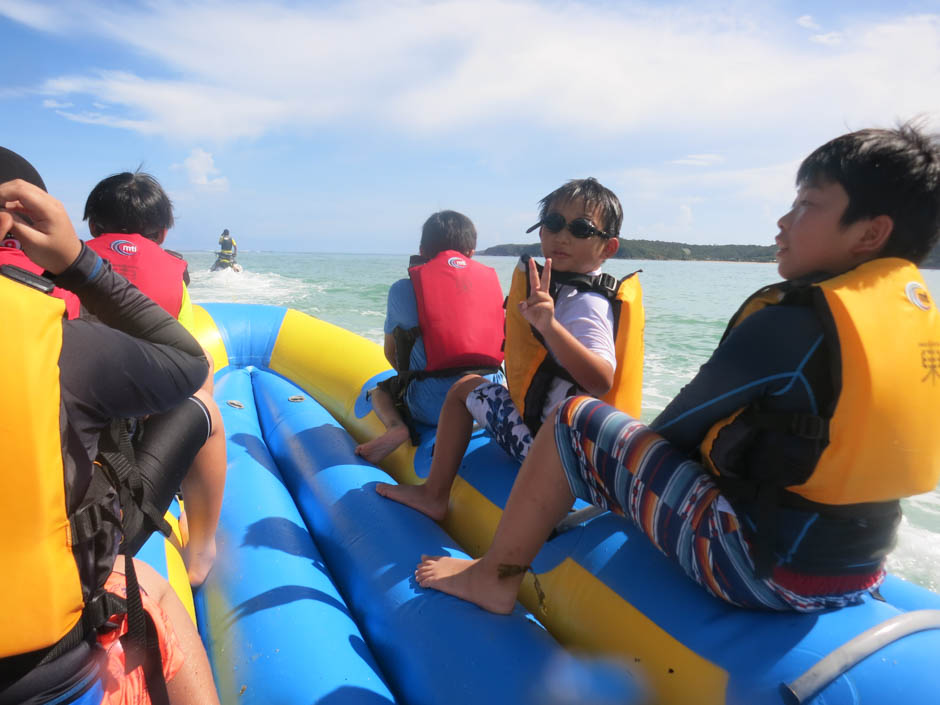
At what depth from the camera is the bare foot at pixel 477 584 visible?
4.32ft

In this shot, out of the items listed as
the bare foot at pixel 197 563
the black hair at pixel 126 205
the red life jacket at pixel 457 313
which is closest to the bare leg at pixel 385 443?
the red life jacket at pixel 457 313

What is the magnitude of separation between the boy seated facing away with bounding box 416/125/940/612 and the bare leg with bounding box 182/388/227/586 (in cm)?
95

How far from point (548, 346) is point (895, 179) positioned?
0.78m

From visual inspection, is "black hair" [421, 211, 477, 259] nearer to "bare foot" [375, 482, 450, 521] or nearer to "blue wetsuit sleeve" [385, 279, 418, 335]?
"blue wetsuit sleeve" [385, 279, 418, 335]

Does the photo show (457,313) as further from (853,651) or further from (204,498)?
(853,651)

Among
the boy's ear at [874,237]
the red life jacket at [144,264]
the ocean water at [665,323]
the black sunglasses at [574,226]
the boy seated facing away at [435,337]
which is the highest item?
the black sunglasses at [574,226]

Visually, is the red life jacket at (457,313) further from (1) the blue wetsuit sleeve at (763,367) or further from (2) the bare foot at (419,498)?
(1) the blue wetsuit sleeve at (763,367)

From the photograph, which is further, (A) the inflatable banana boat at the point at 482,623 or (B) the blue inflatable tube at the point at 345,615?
(B) the blue inflatable tube at the point at 345,615

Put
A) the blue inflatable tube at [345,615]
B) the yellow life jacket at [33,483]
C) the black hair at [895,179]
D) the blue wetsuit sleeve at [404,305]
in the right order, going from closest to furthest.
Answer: the yellow life jacket at [33,483] → the black hair at [895,179] → the blue inflatable tube at [345,615] → the blue wetsuit sleeve at [404,305]

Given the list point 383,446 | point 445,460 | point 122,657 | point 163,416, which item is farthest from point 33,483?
point 383,446

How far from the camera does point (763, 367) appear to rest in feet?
3.26

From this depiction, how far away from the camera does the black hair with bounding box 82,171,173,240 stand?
72.6 inches

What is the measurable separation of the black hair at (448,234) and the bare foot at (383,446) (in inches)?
30.5

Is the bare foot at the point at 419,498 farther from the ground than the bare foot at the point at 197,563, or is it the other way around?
the bare foot at the point at 419,498
